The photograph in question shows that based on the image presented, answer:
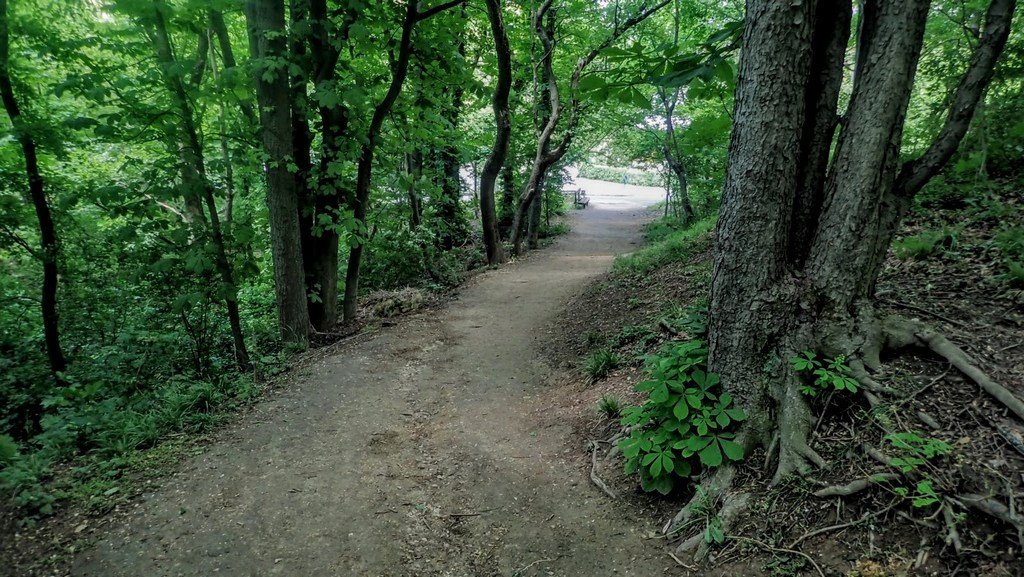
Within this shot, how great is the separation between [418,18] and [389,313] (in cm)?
523

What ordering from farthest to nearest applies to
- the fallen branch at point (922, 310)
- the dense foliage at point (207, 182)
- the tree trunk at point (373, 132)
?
the tree trunk at point (373, 132)
the dense foliage at point (207, 182)
the fallen branch at point (922, 310)

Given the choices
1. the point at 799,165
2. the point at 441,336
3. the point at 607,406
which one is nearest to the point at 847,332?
the point at 799,165

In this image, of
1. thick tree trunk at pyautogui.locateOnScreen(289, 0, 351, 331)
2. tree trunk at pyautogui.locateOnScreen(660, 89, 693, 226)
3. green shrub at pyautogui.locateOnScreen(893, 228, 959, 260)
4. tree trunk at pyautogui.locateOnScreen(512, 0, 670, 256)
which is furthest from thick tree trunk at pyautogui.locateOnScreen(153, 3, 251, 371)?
tree trunk at pyautogui.locateOnScreen(660, 89, 693, 226)

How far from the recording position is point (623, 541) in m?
3.43

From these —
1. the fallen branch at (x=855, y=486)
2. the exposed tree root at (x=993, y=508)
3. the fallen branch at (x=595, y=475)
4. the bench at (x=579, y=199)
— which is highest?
the bench at (x=579, y=199)

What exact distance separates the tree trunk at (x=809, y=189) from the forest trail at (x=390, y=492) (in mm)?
1491

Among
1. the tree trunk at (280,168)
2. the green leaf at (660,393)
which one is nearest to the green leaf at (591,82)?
the green leaf at (660,393)

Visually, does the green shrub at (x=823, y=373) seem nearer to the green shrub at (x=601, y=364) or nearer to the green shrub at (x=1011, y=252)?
the green shrub at (x=1011, y=252)

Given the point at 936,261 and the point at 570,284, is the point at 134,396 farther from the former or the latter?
the point at 936,261

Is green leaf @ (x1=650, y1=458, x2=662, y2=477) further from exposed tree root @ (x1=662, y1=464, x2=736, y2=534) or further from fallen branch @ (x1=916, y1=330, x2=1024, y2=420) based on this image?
fallen branch @ (x1=916, y1=330, x2=1024, y2=420)

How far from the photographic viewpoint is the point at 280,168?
7.02m

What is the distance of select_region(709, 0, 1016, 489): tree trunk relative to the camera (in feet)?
10.1

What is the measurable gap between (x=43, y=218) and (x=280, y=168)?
365cm

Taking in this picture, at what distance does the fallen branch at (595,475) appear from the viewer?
3.91 m
